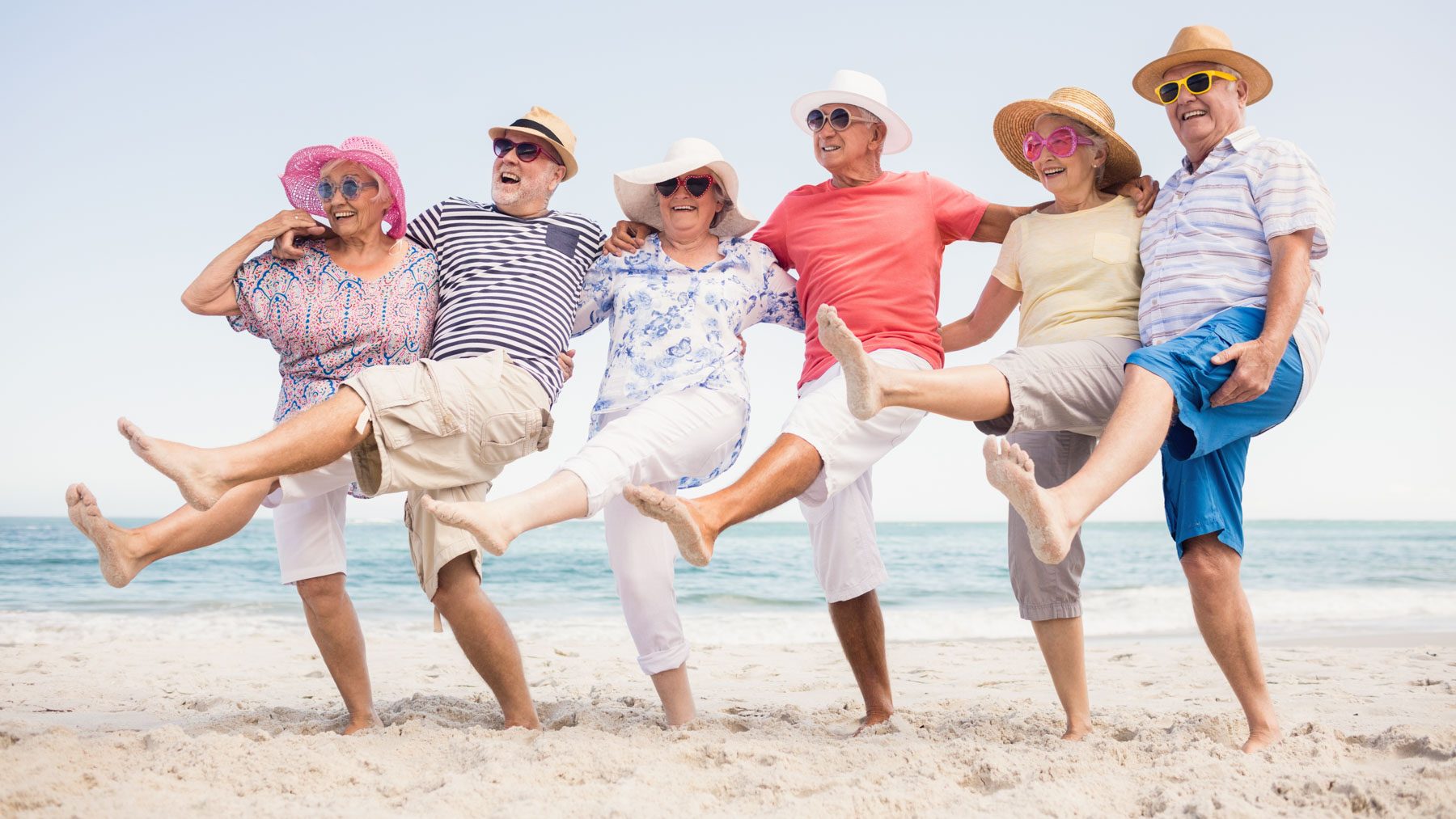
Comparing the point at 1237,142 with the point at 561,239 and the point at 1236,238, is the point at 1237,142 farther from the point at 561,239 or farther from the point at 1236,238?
the point at 561,239

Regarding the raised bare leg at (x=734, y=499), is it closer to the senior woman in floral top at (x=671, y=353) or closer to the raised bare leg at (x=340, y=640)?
the senior woman in floral top at (x=671, y=353)

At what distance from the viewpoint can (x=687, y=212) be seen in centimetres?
409

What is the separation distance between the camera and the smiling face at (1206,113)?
3.58 m

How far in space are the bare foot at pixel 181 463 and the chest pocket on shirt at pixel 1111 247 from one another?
2971 millimetres

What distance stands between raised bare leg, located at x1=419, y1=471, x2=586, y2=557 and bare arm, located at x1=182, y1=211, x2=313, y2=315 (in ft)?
4.76

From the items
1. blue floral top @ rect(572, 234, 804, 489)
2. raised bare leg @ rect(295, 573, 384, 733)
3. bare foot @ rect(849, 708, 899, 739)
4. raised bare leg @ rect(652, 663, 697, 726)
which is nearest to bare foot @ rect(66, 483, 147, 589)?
raised bare leg @ rect(295, 573, 384, 733)

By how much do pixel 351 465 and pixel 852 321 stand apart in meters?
1.91

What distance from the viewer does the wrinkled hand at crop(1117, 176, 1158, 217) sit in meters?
3.67

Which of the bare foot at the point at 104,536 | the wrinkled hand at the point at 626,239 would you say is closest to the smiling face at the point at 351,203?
the wrinkled hand at the point at 626,239

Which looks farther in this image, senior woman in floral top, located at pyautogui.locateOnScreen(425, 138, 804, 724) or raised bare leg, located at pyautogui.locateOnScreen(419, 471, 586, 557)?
→ senior woman in floral top, located at pyautogui.locateOnScreen(425, 138, 804, 724)

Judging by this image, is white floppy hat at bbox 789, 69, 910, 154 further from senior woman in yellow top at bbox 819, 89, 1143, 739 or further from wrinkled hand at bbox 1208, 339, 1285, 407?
wrinkled hand at bbox 1208, 339, 1285, 407

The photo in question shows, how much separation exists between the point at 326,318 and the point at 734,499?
176 cm

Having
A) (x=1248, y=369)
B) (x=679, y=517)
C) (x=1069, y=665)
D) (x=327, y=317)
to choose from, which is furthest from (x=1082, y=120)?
(x=327, y=317)

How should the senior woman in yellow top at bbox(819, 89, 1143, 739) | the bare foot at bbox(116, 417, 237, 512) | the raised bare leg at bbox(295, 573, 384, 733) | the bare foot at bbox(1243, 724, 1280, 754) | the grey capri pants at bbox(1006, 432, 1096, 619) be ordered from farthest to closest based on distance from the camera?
the raised bare leg at bbox(295, 573, 384, 733), the grey capri pants at bbox(1006, 432, 1096, 619), the senior woman in yellow top at bbox(819, 89, 1143, 739), the bare foot at bbox(1243, 724, 1280, 754), the bare foot at bbox(116, 417, 237, 512)
